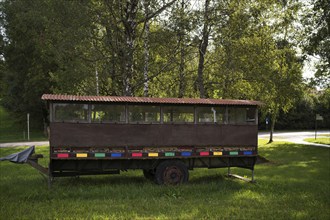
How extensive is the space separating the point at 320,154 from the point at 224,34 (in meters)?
12.1

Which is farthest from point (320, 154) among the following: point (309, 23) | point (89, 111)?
point (89, 111)

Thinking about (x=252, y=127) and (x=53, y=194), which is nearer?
(x=53, y=194)

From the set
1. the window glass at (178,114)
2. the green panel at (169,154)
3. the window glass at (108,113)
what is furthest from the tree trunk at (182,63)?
the green panel at (169,154)

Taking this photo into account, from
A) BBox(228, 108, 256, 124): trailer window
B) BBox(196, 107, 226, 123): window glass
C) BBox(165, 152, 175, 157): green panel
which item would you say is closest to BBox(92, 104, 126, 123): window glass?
BBox(165, 152, 175, 157): green panel

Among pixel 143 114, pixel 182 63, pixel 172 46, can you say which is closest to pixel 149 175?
pixel 143 114

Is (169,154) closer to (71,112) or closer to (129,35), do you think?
(71,112)

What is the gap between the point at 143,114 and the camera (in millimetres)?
11891

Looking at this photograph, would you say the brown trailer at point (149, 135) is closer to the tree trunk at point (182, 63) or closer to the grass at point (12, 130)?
the tree trunk at point (182, 63)

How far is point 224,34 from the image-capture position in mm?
18531

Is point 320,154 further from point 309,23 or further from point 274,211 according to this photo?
point 274,211

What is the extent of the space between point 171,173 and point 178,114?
198cm

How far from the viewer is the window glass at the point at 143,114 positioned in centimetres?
1173

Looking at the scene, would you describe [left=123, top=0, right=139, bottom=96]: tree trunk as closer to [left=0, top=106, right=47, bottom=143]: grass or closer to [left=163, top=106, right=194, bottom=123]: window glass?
[left=163, top=106, right=194, bottom=123]: window glass

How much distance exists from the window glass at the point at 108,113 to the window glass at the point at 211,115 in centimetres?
264
